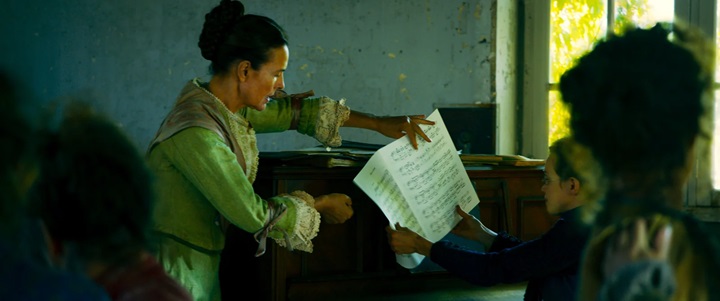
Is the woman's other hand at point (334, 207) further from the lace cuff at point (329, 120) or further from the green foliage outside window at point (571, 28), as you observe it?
the green foliage outside window at point (571, 28)

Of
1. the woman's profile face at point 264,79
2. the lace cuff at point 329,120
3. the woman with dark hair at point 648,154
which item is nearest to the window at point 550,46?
the lace cuff at point 329,120

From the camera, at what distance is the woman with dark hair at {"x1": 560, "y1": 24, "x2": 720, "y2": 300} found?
2.89 feet

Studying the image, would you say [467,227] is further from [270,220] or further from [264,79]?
[264,79]

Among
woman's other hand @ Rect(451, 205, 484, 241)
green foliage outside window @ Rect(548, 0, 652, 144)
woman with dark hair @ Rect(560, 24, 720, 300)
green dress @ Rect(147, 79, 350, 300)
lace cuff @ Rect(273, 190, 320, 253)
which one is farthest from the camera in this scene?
green foliage outside window @ Rect(548, 0, 652, 144)

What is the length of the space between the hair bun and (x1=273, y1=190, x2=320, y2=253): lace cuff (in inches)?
18.9

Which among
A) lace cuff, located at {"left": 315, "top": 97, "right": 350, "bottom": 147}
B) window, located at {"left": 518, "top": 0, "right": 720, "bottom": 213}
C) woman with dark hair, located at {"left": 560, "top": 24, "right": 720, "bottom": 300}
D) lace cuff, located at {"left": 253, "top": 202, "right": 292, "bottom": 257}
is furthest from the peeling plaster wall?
woman with dark hair, located at {"left": 560, "top": 24, "right": 720, "bottom": 300}

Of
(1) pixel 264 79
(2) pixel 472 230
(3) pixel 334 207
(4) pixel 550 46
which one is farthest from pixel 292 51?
(2) pixel 472 230

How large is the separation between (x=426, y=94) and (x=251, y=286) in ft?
5.30

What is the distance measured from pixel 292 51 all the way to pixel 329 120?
1050mm

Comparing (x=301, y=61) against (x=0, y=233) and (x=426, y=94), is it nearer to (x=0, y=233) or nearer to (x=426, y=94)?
(x=426, y=94)

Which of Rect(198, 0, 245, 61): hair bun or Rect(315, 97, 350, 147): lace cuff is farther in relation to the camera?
Rect(315, 97, 350, 147): lace cuff

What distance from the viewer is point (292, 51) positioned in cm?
373

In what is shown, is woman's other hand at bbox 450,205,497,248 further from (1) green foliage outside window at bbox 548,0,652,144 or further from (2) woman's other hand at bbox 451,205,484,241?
(1) green foliage outside window at bbox 548,0,652,144

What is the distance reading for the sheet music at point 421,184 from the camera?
7.79ft
